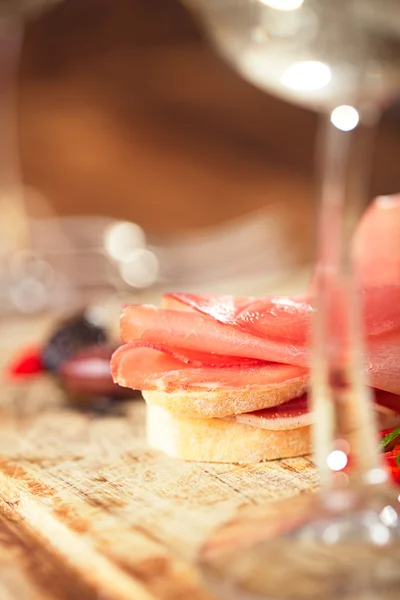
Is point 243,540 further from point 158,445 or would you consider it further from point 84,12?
point 84,12

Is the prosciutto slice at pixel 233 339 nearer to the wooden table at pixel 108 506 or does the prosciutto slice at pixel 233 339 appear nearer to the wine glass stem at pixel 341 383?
the wooden table at pixel 108 506

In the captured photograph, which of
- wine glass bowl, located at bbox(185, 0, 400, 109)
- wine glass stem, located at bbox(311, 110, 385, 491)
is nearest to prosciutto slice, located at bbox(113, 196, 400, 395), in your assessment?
wine glass stem, located at bbox(311, 110, 385, 491)

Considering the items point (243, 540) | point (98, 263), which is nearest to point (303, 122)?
point (98, 263)

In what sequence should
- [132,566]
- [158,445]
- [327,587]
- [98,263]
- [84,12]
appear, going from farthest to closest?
[84,12], [98,263], [158,445], [132,566], [327,587]

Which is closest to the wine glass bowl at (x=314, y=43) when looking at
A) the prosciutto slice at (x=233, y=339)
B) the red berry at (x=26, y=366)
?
the prosciutto slice at (x=233, y=339)

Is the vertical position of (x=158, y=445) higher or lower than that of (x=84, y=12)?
lower

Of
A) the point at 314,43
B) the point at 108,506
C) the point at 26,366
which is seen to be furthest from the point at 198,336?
the point at 26,366

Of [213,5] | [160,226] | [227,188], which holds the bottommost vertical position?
[213,5]
